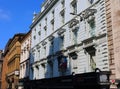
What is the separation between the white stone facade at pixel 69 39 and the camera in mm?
22047

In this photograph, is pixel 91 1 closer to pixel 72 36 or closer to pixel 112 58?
pixel 72 36

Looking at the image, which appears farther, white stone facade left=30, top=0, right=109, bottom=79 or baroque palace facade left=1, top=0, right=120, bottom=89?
white stone facade left=30, top=0, right=109, bottom=79

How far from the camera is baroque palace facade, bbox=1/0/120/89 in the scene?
20.1 metres

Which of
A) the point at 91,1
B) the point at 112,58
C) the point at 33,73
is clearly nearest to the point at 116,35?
the point at 112,58

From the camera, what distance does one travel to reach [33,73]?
4188cm

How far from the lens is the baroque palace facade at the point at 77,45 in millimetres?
20078

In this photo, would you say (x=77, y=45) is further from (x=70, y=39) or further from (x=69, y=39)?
(x=69, y=39)

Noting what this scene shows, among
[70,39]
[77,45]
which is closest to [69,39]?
[70,39]

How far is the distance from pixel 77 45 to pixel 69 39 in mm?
2513

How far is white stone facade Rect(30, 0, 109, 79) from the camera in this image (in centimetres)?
2205

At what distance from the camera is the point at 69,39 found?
91.6 feet

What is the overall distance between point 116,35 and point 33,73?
24.1 metres

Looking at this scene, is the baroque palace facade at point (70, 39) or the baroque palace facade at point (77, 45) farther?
the baroque palace facade at point (70, 39)

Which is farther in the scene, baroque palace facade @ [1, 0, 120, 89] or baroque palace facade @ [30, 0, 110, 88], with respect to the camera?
baroque palace facade @ [30, 0, 110, 88]
